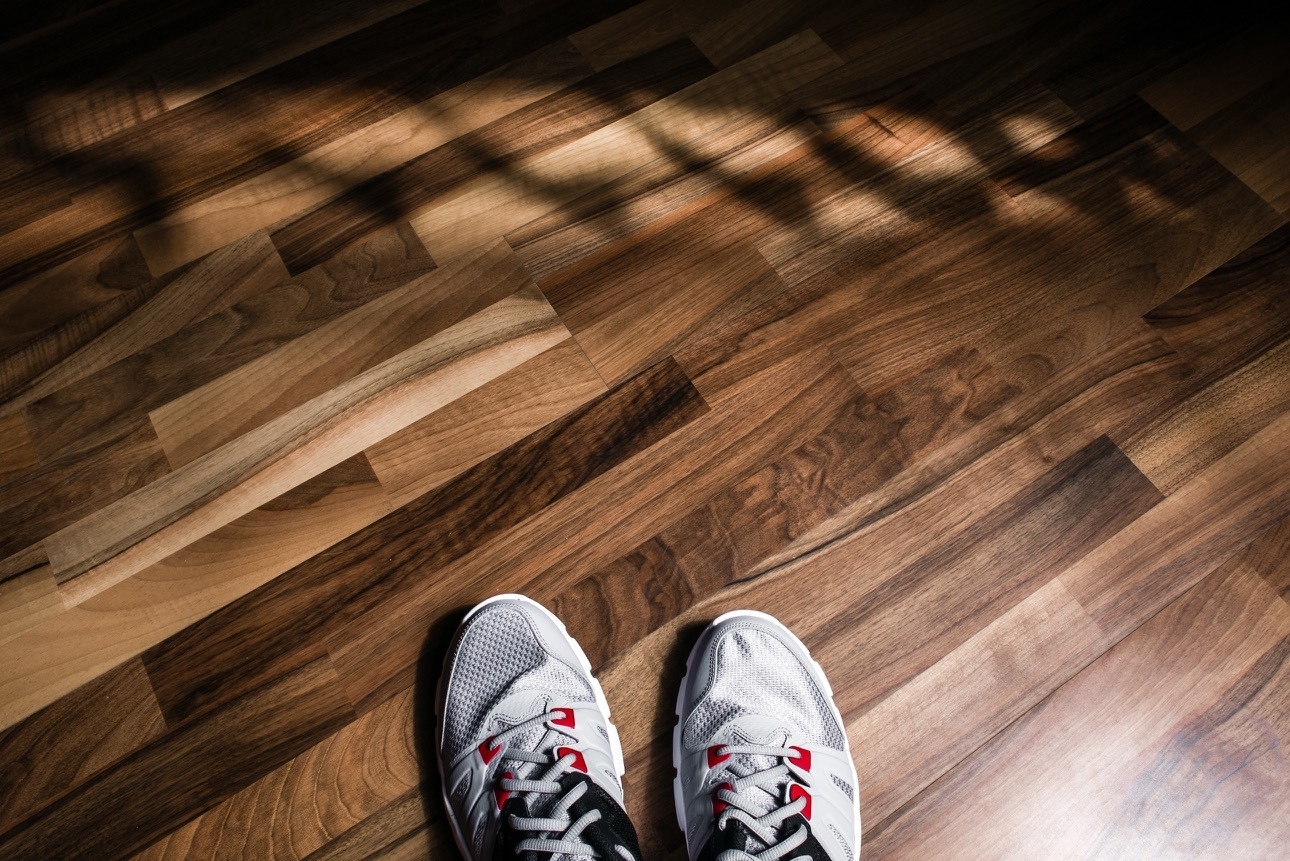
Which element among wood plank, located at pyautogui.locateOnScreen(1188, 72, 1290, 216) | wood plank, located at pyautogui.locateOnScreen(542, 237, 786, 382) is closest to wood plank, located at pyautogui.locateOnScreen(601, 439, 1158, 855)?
wood plank, located at pyautogui.locateOnScreen(542, 237, 786, 382)

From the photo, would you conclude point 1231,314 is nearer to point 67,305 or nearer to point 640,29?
point 640,29

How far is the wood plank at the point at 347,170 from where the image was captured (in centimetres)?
123

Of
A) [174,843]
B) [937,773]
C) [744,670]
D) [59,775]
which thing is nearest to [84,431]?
[59,775]

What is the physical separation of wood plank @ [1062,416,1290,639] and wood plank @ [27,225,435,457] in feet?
3.46

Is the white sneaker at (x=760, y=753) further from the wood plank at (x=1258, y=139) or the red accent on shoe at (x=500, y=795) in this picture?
the wood plank at (x=1258, y=139)

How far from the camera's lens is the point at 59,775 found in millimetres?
971

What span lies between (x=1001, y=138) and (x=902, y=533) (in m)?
0.68

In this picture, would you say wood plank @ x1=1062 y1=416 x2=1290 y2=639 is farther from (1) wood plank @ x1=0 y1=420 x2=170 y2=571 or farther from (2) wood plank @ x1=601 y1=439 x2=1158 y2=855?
(1) wood plank @ x1=0 y1=420 x2=170 y2=571

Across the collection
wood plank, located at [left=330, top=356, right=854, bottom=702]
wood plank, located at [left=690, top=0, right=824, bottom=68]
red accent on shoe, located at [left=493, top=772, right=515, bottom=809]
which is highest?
wood plank, located at [left=690, top=0, right=824, bottom=68]

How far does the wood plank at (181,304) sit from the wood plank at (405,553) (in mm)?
427

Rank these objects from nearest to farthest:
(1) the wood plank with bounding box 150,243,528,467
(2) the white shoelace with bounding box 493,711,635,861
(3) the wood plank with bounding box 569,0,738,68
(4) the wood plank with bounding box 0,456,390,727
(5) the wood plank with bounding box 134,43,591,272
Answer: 1. (2) the white shoelace with bounding box 493,711,635,861
2. (4) the wood plank with bounding box 0,456,390,727
3. (1) the wood plank with bounding box 150,243,528,467
4. (5) the wood plank with bounding box 134,43,591,272
5. (3) the wood plank with bounding box 569,0,738,68

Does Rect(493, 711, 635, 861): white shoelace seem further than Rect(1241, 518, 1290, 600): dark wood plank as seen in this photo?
No

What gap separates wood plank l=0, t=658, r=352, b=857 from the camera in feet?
3.11

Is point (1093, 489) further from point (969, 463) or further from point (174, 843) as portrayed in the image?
point (174, 843)
